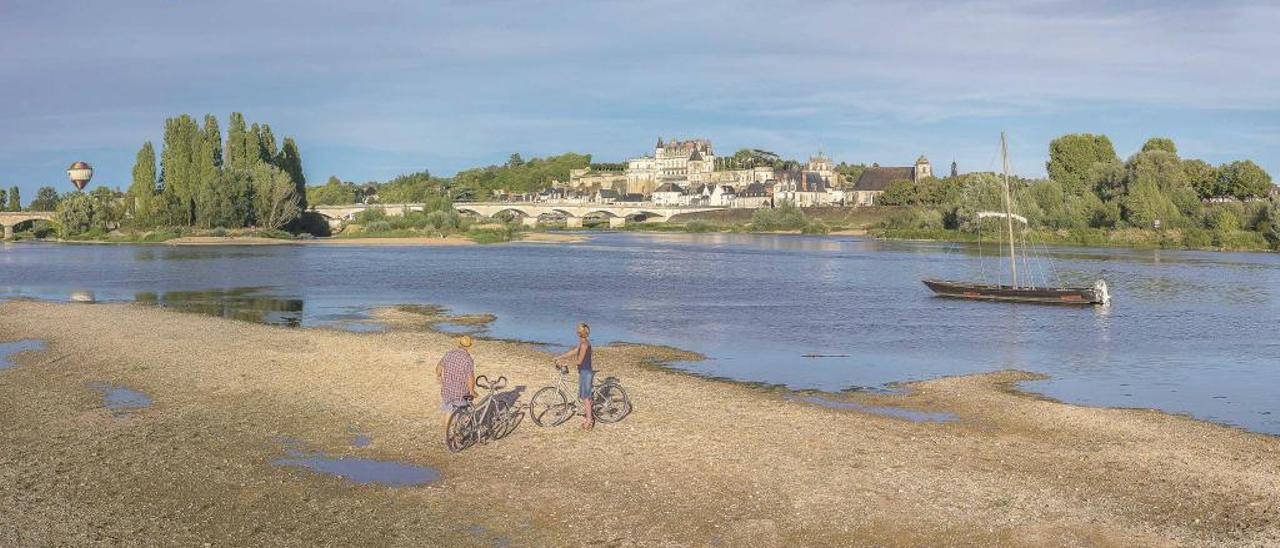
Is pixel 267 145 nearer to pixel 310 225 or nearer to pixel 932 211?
pixel 310 225

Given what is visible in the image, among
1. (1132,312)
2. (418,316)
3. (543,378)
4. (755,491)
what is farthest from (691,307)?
(755,491)

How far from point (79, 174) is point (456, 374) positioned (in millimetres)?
176489

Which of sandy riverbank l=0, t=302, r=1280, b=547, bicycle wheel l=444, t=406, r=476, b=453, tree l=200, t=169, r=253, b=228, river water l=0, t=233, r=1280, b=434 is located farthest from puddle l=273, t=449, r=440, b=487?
tree l=200, t=169, r=253, b=228

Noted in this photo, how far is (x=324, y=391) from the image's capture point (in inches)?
1016

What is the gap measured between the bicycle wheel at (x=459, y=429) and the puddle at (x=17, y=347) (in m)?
17.7

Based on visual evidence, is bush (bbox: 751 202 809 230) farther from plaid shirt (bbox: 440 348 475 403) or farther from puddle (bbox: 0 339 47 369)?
plaid shirt (bbox: 440 348 475 403)

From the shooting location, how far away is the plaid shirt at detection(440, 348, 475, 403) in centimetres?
1942

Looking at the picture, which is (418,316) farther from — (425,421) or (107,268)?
(107,268)

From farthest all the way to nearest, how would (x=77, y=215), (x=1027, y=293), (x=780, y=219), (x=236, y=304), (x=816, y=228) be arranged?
(x=780, y=219)
(x=816, y=228)
(x=77, y=215)
(x=1027, y=293)
(x=236, y=304)

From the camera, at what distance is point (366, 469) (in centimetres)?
1884

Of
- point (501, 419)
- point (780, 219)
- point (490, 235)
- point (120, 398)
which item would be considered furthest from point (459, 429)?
point (780, 219)

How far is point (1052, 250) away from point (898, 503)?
10757 cm

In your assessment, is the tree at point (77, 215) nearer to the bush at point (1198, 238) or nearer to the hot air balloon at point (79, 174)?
the hot air balloon at point (79, 174)

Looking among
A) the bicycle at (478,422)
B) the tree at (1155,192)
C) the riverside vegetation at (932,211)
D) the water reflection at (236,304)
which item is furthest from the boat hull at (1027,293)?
the tree at (1155,192)
